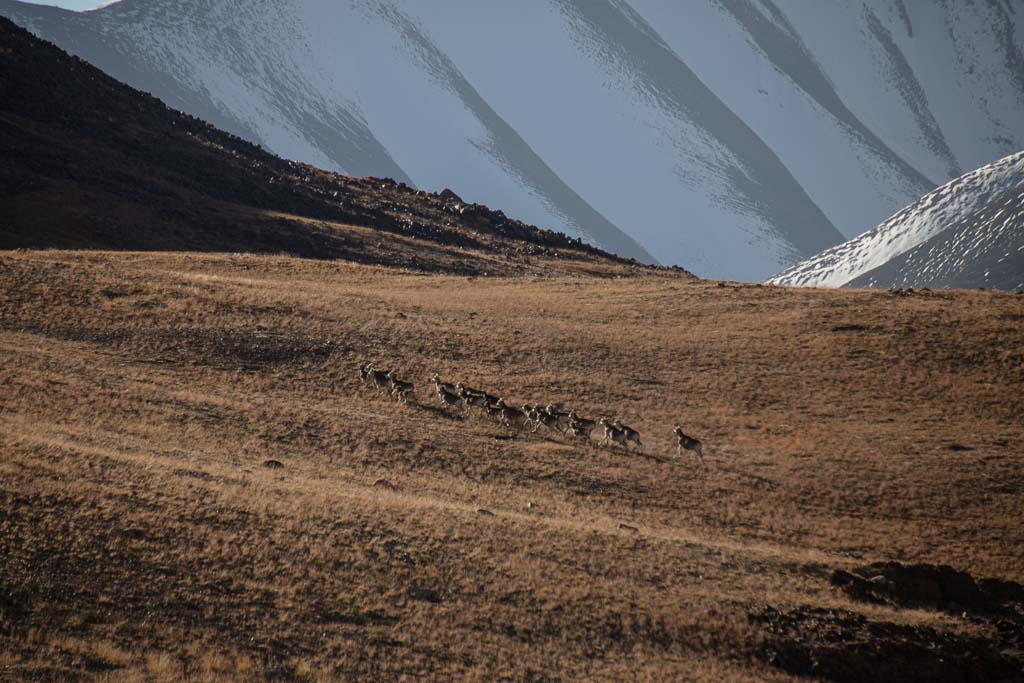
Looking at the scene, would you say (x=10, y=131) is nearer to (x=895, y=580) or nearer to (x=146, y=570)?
(x=146, y=570)

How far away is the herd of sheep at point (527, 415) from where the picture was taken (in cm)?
2266

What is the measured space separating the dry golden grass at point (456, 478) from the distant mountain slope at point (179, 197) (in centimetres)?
1471

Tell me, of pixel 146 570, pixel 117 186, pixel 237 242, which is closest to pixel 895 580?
pixel 146 570

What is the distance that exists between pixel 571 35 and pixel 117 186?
14429 cm

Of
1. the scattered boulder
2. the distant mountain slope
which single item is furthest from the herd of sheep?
Answer: the distant mountain slope

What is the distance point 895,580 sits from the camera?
16469 millimetres

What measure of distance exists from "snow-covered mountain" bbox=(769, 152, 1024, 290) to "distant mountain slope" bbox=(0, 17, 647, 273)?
40.3m

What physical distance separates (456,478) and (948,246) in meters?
92.1

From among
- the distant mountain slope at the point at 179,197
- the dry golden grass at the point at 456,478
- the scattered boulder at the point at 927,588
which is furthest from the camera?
the distant mountain slope at the point at 179,197

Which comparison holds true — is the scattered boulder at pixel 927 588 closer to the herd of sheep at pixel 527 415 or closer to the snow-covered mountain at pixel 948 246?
the herd of sheep at pixel 527 415

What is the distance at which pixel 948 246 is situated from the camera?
96.4 metres

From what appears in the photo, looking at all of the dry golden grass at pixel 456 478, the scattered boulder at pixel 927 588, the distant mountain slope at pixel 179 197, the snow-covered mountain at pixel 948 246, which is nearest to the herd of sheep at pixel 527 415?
the dry golden grass at pixel 456 478

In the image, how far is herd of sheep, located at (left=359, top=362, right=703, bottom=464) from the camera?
Result: 2266 cm

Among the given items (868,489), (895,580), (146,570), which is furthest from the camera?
(868,489)
